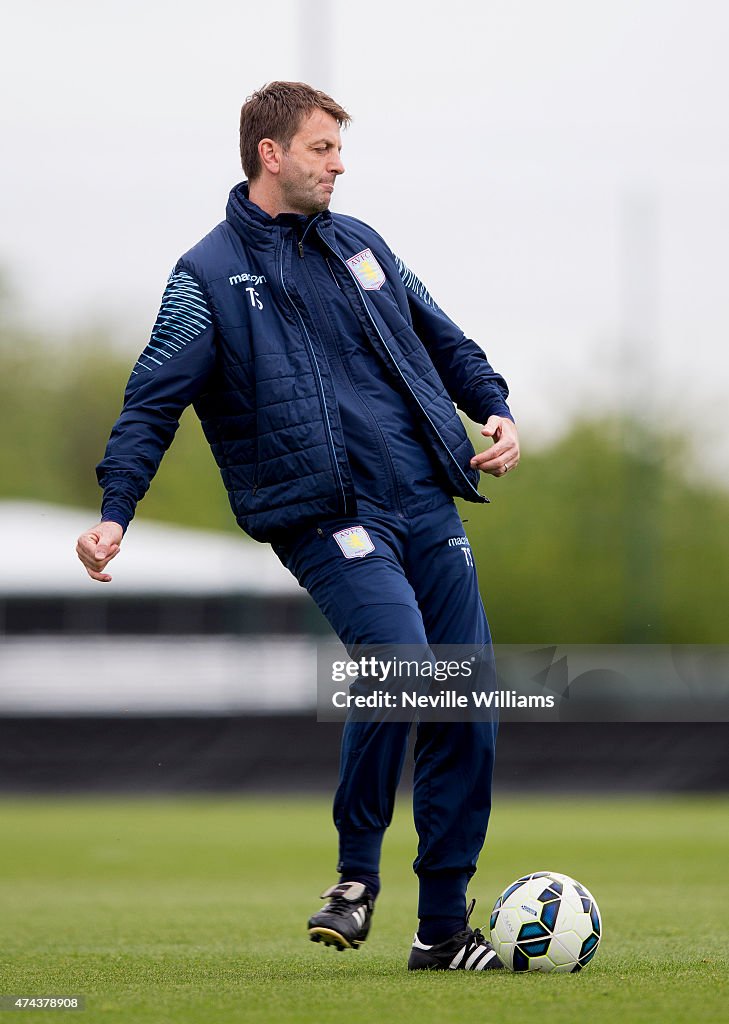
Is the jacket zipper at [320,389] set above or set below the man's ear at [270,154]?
below

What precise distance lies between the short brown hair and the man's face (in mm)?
24

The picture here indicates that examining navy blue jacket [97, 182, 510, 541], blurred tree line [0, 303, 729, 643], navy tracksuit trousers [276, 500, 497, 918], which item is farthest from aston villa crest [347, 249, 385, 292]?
blurred tree line [0, 303, 729, 643]

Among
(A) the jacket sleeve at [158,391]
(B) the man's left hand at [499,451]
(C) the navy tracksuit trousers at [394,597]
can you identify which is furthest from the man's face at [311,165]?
(B) the man's left hand at [499,451]

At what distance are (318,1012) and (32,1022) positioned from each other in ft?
1.97

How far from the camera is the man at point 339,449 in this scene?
417 cm

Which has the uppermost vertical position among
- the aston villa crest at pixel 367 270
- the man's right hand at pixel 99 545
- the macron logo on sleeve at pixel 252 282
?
the aston villa crest at pixel 367 270

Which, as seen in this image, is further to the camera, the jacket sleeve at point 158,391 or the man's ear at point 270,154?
the man's ear at point 270,154

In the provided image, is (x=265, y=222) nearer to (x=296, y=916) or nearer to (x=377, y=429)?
(x=377, y=429)

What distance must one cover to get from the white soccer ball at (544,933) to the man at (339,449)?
92mm

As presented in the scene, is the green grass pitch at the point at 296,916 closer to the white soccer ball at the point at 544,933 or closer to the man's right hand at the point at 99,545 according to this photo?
the white soccer ball at the point at 544,933

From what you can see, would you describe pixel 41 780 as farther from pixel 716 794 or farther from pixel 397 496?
pixel 397 496

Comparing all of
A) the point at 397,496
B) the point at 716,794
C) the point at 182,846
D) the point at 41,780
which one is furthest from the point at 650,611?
the point at 397,496

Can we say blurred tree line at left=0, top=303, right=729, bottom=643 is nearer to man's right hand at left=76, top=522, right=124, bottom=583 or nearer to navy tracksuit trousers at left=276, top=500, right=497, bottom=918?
navy tracksuit trousers at left=276, top=500, right=497, bottom=918

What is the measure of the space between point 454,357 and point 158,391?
2.93ft
